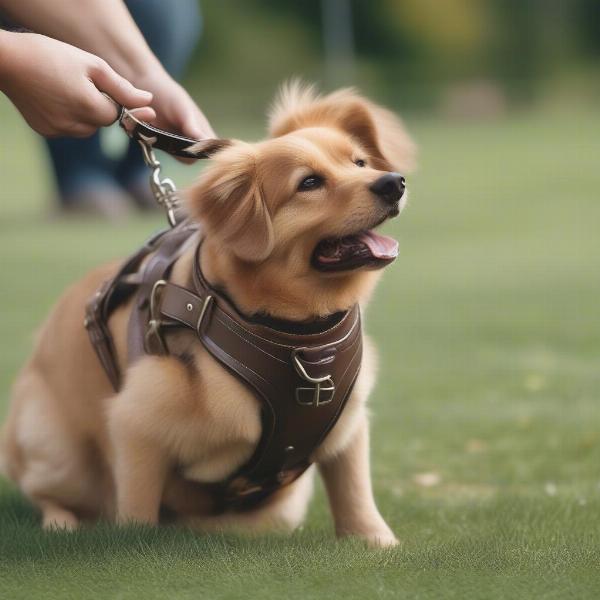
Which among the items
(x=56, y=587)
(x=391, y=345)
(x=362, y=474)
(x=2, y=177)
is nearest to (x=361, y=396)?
(x=362, y=474)

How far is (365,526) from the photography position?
12.2 ft

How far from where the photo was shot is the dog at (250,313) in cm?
335

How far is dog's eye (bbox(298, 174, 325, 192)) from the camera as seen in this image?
3.42 m

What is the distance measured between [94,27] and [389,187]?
1.23 meters

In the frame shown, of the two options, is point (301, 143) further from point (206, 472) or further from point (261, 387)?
point (206, 472)

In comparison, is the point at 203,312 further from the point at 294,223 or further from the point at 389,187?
the point at 389,187

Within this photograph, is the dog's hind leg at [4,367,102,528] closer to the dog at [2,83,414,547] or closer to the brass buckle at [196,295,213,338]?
the dog at [2,83,414,547]

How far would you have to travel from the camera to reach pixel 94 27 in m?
3.98

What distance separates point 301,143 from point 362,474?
1007mm

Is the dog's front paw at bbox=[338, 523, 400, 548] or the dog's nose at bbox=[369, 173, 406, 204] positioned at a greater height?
the dog's nose at bbox=[369, 173, 406, 204]

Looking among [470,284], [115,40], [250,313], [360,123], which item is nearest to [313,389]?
[250,313]

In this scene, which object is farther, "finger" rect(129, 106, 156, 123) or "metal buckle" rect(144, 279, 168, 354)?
"finger" rect(129, 106, 156, 123)

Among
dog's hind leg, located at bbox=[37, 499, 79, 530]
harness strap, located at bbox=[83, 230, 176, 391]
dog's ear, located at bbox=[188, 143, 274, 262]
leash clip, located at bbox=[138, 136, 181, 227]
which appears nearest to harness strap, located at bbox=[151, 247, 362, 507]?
dog's ear, located at bbox=[188, 143, 274, 262]

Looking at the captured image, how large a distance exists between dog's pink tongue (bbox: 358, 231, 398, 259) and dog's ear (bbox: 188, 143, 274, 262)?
25 cm
